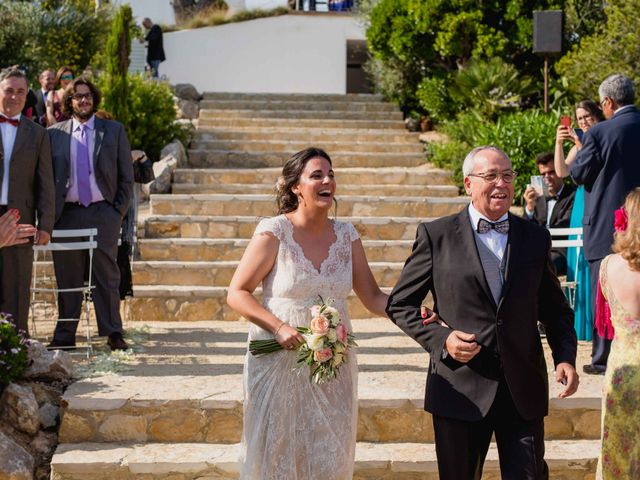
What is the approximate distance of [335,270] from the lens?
4.32 metres

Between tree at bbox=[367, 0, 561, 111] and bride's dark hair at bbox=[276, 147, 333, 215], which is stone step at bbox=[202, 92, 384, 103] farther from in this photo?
bride's dark hair at bbox=[276, 147, 333, 215]

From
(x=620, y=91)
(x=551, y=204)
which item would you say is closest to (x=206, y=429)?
(x=620, y=91)

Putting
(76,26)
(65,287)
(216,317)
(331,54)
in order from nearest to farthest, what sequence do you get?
1. (65,287)
2. (216,317)
3. (76,26)
4. (331,54)

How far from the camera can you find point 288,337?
160 inches

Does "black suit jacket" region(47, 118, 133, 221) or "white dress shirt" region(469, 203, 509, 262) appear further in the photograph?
"black suit jacket" region(47, 118, 133, 221)

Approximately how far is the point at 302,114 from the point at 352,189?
4498mm

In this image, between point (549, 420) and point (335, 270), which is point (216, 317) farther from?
point (335, 270)

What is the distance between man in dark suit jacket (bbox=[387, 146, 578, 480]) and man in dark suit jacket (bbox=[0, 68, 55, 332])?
3.70 m

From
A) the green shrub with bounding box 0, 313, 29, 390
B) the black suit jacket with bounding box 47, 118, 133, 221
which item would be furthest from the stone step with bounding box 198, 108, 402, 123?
the green shrub with bounding box 0, 313, 29, 390

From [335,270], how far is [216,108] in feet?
41.7

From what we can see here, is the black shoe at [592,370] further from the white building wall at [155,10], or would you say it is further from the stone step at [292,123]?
the white building wall at [155,10]

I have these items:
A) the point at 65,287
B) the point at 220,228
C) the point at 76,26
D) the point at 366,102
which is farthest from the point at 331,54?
the point at 65,287

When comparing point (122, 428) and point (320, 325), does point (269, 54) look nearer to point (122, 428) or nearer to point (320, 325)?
point (122, 428)

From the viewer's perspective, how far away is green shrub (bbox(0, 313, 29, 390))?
5.84 m
